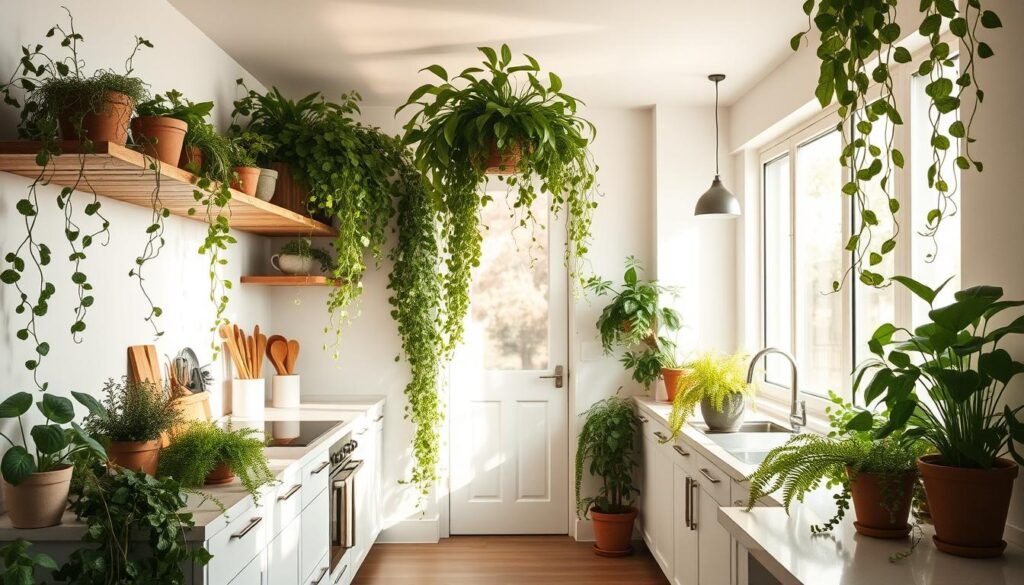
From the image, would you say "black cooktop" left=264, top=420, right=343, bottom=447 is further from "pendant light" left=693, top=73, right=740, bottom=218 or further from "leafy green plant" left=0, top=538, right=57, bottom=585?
"pendant light" left=693, top=73, right=740, bottom=218

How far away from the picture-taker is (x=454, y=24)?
3.13 m

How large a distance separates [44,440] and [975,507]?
2.08 m

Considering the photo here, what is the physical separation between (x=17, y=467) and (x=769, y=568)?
1683 millimetres

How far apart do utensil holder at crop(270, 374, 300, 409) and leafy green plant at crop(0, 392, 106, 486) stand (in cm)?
191

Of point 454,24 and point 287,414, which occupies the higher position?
point 454,24

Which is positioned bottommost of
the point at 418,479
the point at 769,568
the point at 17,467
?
the point at 418,479

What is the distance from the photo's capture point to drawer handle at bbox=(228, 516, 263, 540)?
6.74 ft

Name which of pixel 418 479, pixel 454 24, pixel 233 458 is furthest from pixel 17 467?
pixel 418 479

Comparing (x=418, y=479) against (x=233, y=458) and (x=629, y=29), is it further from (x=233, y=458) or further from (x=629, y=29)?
(x=629, y=29)

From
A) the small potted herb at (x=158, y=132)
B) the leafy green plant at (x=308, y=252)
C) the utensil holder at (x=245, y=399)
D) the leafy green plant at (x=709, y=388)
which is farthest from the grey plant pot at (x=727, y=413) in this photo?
the small potted herb at (x=158, y=132)

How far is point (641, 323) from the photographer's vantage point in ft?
13.5

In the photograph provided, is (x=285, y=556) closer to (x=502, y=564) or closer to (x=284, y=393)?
(x=284, y=393)

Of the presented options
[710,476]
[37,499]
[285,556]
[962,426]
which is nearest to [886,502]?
[962,426]

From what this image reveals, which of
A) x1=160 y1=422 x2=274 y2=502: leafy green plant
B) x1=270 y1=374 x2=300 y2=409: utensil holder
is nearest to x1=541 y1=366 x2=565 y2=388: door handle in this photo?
x1=270 y1=374 x2=300 y2=409: utensil holder
